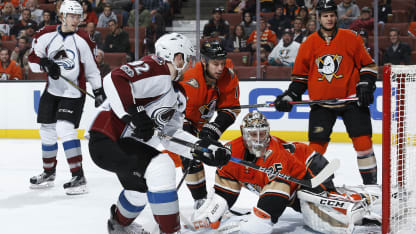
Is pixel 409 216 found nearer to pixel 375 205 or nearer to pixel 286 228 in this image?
pixel 375 205

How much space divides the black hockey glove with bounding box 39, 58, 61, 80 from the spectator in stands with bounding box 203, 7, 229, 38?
95.7 inches

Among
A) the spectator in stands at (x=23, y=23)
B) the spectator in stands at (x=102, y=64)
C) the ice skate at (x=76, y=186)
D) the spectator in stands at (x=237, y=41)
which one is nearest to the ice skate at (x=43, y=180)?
the ice skate at (x=76, y=186)

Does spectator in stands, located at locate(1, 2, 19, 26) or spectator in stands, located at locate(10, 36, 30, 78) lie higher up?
spectator in stands, located at locate(1, 2, 19, 26)

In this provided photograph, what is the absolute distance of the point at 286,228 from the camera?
2840 millimetres

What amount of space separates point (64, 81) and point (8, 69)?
2.78 metres

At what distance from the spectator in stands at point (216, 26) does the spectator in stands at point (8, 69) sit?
208 cm

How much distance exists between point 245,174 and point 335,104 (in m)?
0.75

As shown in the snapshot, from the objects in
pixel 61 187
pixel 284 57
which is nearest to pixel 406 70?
pixel 61 187

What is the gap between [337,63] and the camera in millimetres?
3188

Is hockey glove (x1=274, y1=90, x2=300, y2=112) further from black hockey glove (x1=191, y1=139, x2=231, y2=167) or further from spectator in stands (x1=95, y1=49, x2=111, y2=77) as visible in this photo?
spectator in stands (x1=95, y1=49, x2=111, y2=77)

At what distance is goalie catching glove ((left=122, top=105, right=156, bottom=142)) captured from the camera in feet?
7.60

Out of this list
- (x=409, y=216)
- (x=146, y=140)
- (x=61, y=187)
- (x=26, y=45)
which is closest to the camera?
(x=146, y=140)

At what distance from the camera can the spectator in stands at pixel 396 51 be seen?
5695 mm

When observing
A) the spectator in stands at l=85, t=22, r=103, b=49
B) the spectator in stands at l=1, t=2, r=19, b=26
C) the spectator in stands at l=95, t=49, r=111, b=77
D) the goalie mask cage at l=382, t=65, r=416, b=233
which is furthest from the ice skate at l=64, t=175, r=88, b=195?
the spectator in stands at l=1, t=2, r=19, b=26
